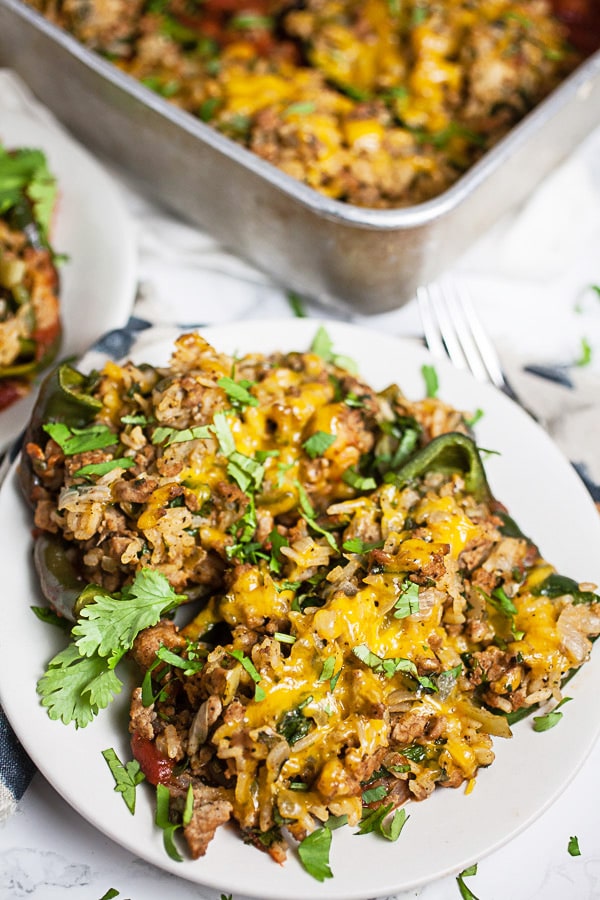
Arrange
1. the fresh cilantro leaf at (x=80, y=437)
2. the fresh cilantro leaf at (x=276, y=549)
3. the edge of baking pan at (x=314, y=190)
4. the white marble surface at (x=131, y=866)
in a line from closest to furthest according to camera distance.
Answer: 1. the white marble surface at (x=131, y=866)
2. the fresh cilantro leaf at (x=276, y=549)
3. the fresh cilantro leaf at (x=80, y=437)
4. the edge of baking pan at (x=314, y=190)

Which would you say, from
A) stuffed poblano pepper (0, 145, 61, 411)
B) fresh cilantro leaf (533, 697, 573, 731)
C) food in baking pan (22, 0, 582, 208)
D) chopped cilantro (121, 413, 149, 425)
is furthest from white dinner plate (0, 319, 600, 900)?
food in baking pan (22, 0, 582, 208)

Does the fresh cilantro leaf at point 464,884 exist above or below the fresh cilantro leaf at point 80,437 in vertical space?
below

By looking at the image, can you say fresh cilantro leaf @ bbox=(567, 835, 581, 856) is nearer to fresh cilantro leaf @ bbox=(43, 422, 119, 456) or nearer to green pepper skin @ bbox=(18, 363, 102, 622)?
green pepper skin @ bbox=(18, 363, 102, 622)

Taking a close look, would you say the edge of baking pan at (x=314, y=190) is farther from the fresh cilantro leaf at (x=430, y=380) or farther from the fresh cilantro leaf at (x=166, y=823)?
the fresh cilantro leaf at (x=166, y=823)

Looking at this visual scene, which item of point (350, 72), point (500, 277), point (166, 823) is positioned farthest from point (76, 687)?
point (350, 72)

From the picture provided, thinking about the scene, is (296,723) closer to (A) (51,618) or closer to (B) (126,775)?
(B) (126,775)

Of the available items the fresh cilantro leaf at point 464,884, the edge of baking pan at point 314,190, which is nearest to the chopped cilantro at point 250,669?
the fresh cilantro leaf at point 464,884
